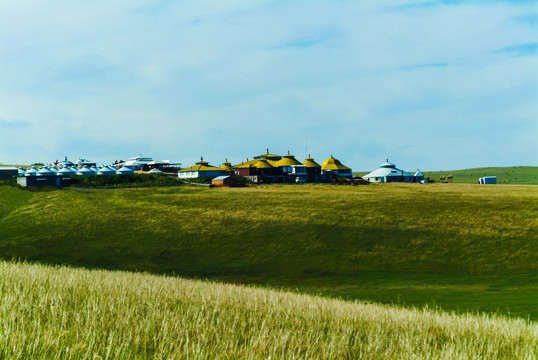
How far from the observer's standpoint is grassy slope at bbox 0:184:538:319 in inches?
1367

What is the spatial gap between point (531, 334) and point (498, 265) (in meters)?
33.0

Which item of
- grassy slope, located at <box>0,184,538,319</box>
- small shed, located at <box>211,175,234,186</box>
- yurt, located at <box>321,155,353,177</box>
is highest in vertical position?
yurt, located at <box>321,155,353,177</box>

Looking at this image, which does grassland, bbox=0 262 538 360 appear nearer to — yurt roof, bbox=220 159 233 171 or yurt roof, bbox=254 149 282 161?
yurt roof, bbox=220 159 233 171

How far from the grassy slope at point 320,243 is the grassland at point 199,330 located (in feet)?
53.0

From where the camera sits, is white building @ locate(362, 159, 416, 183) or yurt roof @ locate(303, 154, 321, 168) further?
white building @ locate(362, 159, 416, 183)

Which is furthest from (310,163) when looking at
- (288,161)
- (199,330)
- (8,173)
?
(199,330)

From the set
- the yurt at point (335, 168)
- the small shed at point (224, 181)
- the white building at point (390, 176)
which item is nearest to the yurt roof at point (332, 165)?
the yurt at point (335, 168)

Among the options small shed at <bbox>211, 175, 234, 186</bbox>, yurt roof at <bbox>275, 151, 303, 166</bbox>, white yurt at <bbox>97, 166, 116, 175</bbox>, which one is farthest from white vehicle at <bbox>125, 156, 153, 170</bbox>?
small shed at <bbox>211, 175, 234, 186</bbox>

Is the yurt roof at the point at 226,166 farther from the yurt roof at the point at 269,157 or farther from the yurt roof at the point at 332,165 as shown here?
the yurt roof at the point at 332,165

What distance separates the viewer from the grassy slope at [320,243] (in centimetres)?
3472

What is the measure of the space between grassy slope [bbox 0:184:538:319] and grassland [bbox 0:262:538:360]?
16.1 m

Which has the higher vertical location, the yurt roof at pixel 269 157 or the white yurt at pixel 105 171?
the yurt roof at pixel 269 157

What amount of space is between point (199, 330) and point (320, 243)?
130 ft

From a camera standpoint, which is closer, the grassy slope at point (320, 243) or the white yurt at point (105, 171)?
the grassy slope at point (320, 243)
